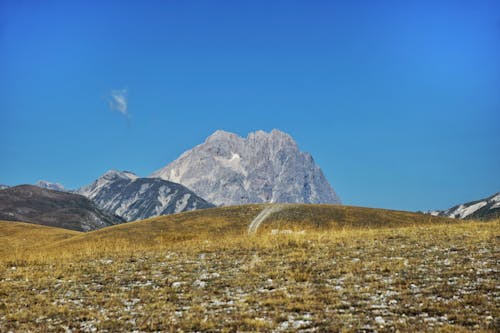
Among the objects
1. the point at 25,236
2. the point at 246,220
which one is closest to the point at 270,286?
the point at 246,220

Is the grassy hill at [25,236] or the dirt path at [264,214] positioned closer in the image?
the dirt path at [264,214]

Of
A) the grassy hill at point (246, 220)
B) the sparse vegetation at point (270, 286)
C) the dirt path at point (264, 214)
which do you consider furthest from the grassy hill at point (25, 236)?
the sparse vegetation at point (270, 286)

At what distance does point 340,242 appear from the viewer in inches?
944

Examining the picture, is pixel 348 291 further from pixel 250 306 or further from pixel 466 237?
pixel 466 237

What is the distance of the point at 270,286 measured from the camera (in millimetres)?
15219

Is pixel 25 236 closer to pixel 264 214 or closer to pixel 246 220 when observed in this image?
pixel 246 220

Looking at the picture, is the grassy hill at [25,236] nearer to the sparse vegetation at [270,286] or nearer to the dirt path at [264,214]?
the dirt path at [264,214]

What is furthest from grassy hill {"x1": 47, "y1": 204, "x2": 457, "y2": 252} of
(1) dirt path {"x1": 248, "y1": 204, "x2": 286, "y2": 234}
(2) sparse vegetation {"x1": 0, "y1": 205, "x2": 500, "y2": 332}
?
(2) sparse vegetation {"x1": 0, "y1": 205, "x2": 500, "y2": 332}

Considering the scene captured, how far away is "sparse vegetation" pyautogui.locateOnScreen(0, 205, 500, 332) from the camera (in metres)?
11.6

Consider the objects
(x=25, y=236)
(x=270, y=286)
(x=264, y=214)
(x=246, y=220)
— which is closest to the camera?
Answer: (x=270, y=286)

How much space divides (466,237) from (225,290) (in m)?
15.2

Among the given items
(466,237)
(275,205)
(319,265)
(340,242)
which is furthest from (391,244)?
(275,205)

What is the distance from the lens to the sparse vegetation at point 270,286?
11.6 meters

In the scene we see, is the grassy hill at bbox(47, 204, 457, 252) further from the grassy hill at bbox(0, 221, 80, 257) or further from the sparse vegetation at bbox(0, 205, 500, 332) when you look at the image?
the sparse vegetation at bbox(0, 205, 500, 332)
